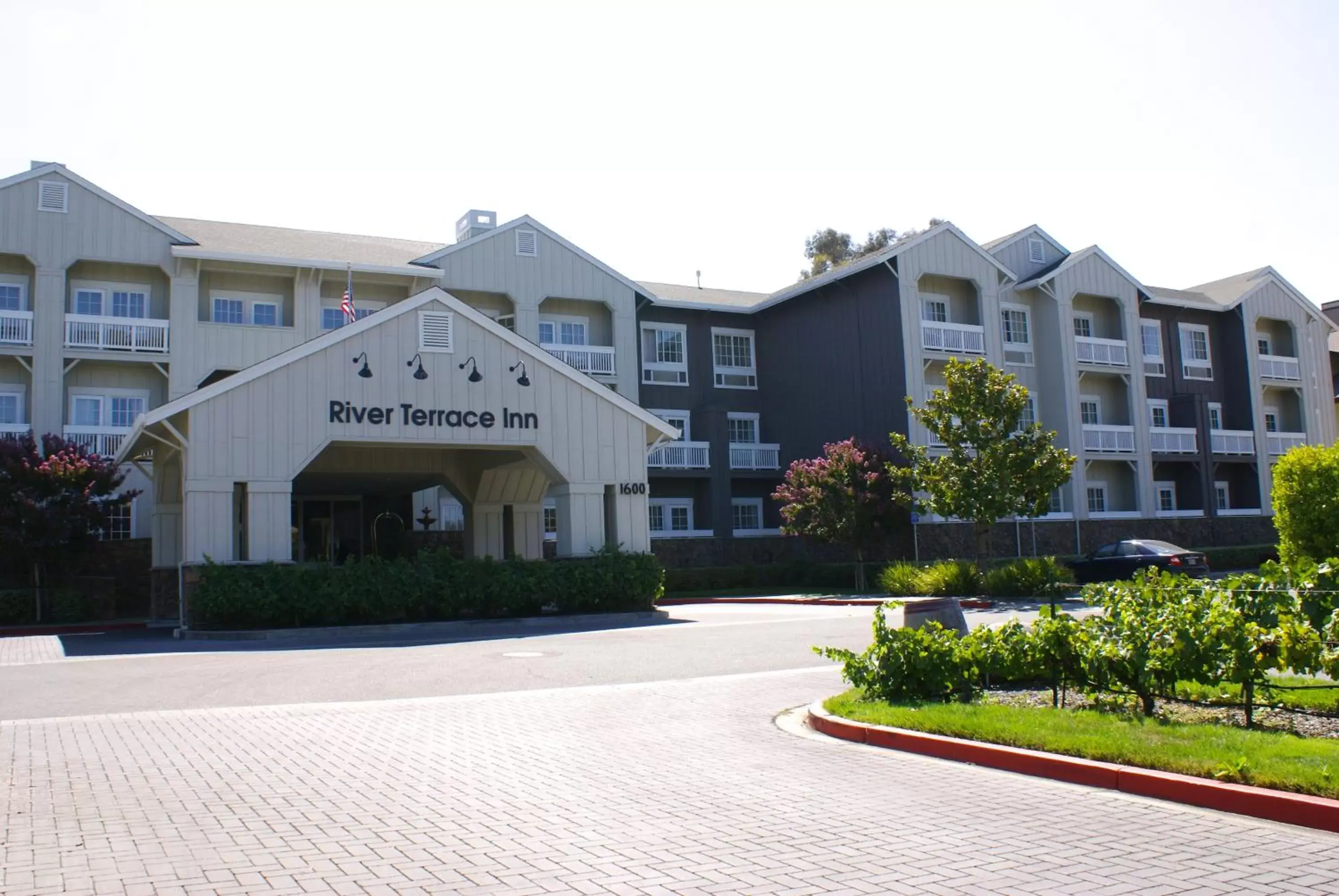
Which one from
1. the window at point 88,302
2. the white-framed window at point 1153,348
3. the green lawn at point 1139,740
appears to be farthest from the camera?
the white-framed window at point 1153,348

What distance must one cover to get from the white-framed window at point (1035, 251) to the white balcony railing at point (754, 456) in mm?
11780

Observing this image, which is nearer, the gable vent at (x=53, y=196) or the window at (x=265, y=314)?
the gable vent at (x=53, y=196)

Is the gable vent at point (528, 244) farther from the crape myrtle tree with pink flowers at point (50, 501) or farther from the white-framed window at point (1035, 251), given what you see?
the white-framed window at point (1035, 251)

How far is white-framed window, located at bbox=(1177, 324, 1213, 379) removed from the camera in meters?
44.8

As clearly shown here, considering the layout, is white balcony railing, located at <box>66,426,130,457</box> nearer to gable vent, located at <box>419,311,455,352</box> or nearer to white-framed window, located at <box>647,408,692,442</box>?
gable vent, located at <box>419,311,455,352</box>

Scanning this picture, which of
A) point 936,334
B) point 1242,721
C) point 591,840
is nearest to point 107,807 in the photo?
point 591,840

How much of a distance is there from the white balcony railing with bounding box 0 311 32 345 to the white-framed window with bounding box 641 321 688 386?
61.9 ft

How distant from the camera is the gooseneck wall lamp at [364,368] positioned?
23.1 metres

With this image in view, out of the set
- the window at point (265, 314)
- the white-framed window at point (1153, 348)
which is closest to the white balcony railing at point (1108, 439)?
the white-framed window at point (1153, 348)

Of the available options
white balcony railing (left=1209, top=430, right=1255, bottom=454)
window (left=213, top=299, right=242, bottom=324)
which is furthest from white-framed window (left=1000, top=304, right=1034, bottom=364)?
window (left=213, top=299, right=242, bottom=324)

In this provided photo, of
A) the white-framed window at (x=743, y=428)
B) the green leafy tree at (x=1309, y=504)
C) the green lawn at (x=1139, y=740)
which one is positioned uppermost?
the white-framed window at (x=743, y=428)

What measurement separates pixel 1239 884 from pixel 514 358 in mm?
20958

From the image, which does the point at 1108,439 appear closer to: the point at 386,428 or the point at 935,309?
the point at 935,309

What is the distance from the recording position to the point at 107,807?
279 inches
